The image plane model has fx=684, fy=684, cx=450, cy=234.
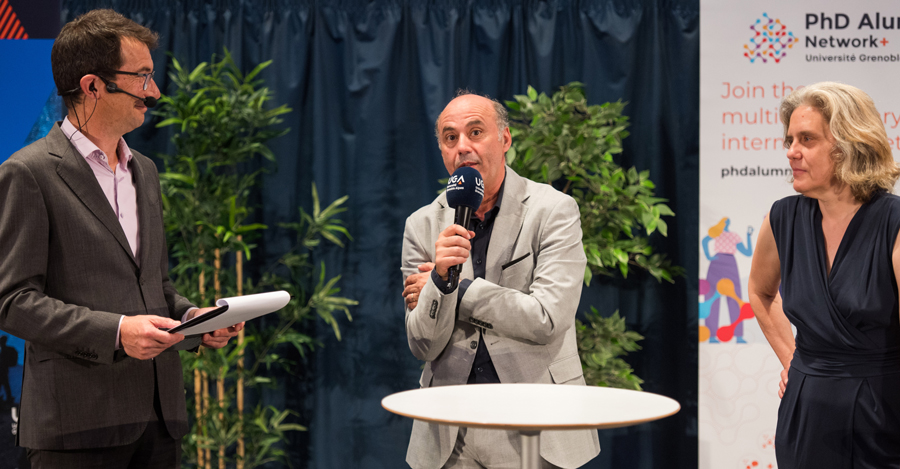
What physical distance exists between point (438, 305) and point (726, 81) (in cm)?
231

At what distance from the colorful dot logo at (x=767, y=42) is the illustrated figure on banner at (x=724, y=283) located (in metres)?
0.84

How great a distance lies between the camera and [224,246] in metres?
3.46

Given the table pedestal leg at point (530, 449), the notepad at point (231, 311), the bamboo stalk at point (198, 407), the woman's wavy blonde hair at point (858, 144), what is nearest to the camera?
the table pedestal leg at point (530, 449)

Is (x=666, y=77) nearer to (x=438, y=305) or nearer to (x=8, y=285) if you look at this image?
(x=438, y=305)

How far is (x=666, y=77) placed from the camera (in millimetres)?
3945

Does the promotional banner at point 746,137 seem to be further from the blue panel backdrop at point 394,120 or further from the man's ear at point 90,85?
the man's ear at point 90,85

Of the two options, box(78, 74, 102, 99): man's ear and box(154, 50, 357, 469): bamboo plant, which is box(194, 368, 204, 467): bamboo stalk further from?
box(78, 74, 102, 99): man's ear

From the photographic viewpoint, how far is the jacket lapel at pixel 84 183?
1742 millimetres

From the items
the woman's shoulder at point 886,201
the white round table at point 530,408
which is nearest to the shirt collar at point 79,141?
the white round table at point 530,408

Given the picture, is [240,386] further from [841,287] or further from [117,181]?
[841,287]

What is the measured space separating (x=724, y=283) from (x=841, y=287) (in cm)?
164

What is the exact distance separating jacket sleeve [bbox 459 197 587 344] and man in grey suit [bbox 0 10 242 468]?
73cm

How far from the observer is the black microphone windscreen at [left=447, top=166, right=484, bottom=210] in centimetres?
193

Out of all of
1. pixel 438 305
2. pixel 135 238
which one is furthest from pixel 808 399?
pixel 135 238
